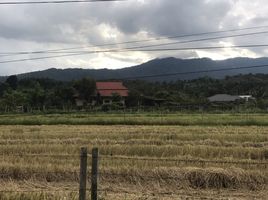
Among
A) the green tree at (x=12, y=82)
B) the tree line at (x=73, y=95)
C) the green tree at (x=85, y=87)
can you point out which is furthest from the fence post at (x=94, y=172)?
the green tree at (x=12, y=82)

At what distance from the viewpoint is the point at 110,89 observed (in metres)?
102

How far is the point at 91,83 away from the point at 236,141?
237 ft

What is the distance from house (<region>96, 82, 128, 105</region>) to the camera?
90938 mm

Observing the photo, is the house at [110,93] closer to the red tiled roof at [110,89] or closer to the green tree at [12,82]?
the red tiled roof at [110,89]

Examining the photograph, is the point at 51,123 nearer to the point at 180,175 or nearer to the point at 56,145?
the point at 56,145

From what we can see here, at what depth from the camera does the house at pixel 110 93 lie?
3580 inches

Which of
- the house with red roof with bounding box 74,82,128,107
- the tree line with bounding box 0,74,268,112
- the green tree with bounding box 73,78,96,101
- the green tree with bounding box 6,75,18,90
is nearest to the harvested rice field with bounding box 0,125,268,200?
the tree line with bounding box 0,74,268,112

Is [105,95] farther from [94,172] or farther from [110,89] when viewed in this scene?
[94,172]

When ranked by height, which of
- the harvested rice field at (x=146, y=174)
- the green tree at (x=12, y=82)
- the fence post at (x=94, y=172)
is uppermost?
the green tree at (x=12, y=82)

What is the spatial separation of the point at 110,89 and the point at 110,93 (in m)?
3.80

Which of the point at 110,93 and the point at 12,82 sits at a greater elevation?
the point at 12,82

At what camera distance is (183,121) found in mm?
40375

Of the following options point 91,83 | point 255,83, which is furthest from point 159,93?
point 255,83

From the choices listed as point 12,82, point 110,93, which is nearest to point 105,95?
point 110,93
